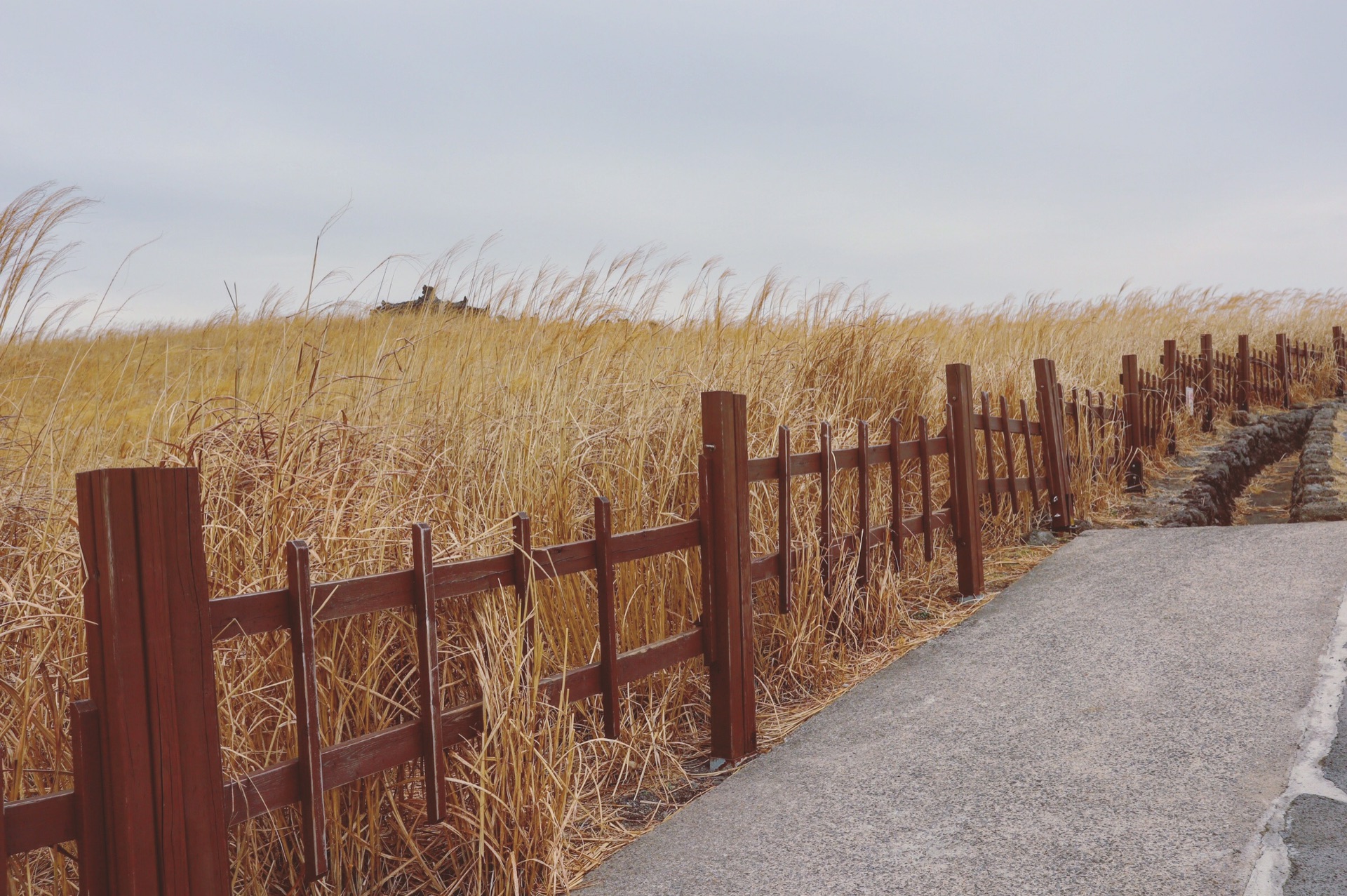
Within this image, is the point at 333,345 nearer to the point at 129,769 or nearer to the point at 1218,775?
the point at 129,769

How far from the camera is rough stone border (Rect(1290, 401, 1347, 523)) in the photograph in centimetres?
784

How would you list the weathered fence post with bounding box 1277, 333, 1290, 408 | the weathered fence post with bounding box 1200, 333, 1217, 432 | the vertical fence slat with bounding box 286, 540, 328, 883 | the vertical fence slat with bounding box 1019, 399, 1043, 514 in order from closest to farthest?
the vertical fence slat with bounding box 286, 540, 328, 883, the vertical fence slat with bounding box 1019, 399, 1043, 514, the weathered fence post with bounding box 1200, 333, 1217, 432, the weathered fence post with bounding box 1277, 333, 1290, 408

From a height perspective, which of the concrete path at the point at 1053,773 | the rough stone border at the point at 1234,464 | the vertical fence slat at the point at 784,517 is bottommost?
the concrete path at the point at 1053,773

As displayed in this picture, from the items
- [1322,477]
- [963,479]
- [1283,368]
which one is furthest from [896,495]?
[1283,368]

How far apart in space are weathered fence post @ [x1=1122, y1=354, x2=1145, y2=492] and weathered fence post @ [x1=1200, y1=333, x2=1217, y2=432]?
142 inches

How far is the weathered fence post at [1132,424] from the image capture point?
29.6ft

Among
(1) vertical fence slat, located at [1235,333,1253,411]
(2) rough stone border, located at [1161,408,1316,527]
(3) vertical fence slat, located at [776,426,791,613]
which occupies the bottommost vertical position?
(2) rough stone border, located at [1161,408,1316,527]

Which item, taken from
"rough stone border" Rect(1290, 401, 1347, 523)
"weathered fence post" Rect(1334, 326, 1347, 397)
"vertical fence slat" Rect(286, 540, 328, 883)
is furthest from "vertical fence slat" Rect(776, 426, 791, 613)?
"weathered fence post" Rect(1334, 326, 1347, 397)

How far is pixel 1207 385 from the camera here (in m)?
12.9

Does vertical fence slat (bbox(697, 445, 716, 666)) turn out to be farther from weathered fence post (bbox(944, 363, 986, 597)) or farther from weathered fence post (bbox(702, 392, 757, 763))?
weathered fence post (bbox(944, 363, 986, 597))

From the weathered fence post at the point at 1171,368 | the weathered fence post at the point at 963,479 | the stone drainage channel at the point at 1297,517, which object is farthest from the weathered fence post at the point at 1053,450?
the weathered fence post at the point at 1171,368

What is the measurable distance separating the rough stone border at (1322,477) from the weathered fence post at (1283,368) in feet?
8.48

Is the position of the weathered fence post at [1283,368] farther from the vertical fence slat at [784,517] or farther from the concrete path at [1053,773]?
the vertical fence slat at [784,517]

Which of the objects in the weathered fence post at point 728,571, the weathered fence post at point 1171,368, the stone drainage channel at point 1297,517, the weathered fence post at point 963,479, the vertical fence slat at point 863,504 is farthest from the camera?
the weathered fence post at point 1171,368
